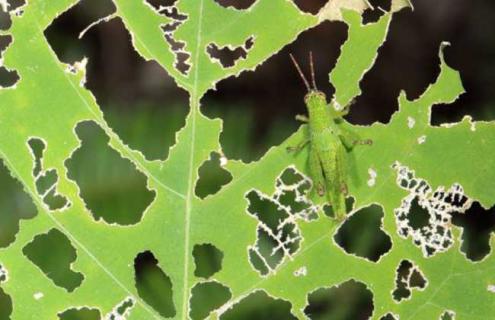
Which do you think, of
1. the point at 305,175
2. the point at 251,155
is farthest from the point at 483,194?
the point at 251,155

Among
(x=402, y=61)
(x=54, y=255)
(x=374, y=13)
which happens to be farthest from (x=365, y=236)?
(x=402, y=61)

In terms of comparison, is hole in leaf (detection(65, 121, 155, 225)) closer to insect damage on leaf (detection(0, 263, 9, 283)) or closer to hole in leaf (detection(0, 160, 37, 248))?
hole in leaf (detection(0, 160, 37, 248))

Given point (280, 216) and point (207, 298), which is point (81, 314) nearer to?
point (207, 298)

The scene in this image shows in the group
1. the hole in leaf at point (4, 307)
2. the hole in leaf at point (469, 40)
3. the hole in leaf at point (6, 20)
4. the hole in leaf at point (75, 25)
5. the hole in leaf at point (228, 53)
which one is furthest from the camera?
the hole in leaf at point (469, 40)

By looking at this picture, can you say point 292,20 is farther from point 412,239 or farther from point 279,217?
point 412,239

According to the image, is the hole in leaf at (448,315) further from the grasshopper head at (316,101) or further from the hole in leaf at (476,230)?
the grasshopper head at (316,101)

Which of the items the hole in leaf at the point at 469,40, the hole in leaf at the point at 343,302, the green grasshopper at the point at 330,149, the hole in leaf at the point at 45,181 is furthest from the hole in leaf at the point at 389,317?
the hole in leaf at the point at 469,40

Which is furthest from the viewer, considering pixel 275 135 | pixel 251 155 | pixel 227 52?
pixel 275 135

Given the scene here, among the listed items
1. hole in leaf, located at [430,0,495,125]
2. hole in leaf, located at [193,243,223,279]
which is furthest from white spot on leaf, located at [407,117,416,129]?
hole in leaf, located at [430,0,495,125]
